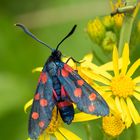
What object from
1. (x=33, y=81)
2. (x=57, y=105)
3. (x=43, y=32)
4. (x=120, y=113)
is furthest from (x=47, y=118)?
(x=43, y=32)

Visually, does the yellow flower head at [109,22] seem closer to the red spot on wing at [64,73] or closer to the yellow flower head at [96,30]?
the yellow flower head at [96,30]

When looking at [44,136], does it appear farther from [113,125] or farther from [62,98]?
[113,125]

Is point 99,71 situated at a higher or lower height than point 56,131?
higher

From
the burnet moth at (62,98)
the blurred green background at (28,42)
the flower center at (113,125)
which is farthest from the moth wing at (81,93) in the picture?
the blurred green background at (28,42)

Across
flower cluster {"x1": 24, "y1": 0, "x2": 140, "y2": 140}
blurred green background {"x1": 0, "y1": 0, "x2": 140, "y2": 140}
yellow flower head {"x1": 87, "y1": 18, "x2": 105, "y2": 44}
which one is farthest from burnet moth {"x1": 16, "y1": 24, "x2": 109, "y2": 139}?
blurred green background {"x1": 0, "y1": 0, "x2": 140, "y2": 140}

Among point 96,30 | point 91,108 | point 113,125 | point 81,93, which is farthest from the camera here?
point 96,30

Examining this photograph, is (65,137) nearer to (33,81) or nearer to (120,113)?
(120,113)

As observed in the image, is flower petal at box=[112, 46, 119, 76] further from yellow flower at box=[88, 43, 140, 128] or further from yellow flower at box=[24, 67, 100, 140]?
yellow flower at box=[24, 67, 100, 140]

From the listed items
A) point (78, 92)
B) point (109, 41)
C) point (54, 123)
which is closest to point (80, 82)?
point (78, 92)
